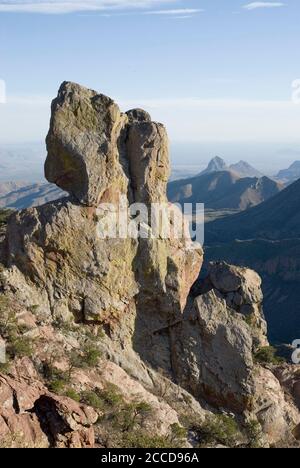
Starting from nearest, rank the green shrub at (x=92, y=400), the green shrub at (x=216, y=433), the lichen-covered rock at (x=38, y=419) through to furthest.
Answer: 1. the lichen-covered rock at (x=38, y=419)
2. the green shrub at (x=92, y=400)
3. the green shrub at (x=216, y=433)

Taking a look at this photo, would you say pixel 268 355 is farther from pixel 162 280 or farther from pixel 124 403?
pixel 124 403

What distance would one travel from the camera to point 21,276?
99.5ft

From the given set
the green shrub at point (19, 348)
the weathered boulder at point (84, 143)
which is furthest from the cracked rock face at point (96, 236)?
the green shrub at point (19, 348)

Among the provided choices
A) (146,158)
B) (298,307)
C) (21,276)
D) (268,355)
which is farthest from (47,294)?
(298,307)

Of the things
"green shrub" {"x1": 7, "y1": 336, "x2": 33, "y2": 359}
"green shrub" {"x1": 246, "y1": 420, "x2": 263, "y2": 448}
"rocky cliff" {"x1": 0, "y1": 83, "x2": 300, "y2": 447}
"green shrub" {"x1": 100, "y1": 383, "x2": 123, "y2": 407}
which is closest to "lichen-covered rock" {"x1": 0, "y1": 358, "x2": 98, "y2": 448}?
"rocky cliff" {"x1": 0, "y1": 83, "x2": 300, "y2": 447}

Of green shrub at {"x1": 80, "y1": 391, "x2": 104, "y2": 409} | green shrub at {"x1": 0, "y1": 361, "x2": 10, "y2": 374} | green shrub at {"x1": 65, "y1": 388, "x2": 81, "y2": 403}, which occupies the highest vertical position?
green shrub at {"x1": 0, "y1": 361, "x2": 10, "y2": 374}

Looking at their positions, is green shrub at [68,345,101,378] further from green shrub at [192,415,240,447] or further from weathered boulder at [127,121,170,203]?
weathered boulder at [127,121,170,203]

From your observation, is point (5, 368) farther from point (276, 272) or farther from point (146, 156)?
point (276, 272)

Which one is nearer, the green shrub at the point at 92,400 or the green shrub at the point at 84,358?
the green shrub at the point at 92,400

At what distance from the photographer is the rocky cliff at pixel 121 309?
2758cm

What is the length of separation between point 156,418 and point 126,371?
15.6 ft

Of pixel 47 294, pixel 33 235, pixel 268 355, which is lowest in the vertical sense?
pixel 268 355

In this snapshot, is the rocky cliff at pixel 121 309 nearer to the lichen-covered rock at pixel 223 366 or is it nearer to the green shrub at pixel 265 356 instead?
the lichen-covered rock at pixel 223 366

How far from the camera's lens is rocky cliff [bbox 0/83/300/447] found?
90.5 ft
